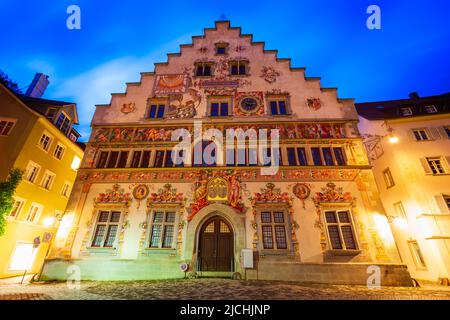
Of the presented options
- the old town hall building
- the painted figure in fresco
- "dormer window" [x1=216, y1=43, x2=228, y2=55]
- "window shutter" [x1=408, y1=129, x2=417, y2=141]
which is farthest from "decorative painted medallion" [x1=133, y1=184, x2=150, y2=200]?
"window shutter" [x1=408, y1=129, x2=417, y2=141]

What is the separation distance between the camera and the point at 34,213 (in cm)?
1638

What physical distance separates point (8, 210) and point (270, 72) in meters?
19.7

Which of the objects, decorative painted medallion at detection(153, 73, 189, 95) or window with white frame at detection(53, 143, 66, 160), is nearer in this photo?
decorative painted medallion at detection(153, 73, 189, 95)

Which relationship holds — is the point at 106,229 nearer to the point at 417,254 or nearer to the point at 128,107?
the point at 128,107

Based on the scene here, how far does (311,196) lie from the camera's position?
40.9ft

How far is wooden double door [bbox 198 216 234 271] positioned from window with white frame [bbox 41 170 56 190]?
44.9ft

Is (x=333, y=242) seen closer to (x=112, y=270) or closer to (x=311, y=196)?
(x=311, y=196)

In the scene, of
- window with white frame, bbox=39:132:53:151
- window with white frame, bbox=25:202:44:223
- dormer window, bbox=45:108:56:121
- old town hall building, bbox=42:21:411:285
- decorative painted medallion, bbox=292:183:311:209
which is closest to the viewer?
old town hall building, bbox=42:21:411:285

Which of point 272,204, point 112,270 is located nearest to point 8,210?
point 112,270

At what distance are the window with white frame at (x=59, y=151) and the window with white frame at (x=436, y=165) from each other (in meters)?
28.6

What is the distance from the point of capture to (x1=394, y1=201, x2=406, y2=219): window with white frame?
1564 centimetres

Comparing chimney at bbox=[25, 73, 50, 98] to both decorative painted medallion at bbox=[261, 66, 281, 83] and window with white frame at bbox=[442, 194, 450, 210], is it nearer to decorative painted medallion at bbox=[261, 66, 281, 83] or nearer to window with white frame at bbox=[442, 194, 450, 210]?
decorative painted medallion at bbox=[261, 66, 281, 83]

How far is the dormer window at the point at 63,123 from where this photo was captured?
18.1m
